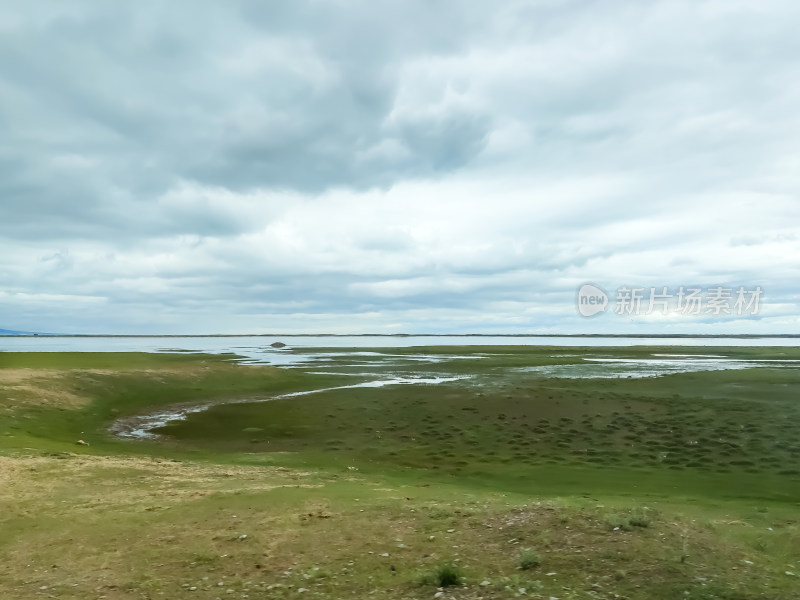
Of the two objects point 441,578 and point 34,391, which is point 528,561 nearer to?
point 441,578

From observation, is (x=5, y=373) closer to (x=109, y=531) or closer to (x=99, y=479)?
(x=99, y=479)

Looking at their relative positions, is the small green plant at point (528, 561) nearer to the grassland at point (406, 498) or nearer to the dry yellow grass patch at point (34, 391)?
the grassland at point (406, 498)

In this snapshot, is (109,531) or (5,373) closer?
(109,531)

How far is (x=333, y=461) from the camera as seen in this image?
21.3 m

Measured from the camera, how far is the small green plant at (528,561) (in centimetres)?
916

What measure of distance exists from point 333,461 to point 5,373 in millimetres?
31482

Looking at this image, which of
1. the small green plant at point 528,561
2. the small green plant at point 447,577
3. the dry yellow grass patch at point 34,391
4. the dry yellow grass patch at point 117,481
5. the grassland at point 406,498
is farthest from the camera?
the dry yellow grass patch at point 34,391

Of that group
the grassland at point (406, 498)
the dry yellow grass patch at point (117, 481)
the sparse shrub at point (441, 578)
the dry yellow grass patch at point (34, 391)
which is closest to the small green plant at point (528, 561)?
the grassland at point (406, 498)

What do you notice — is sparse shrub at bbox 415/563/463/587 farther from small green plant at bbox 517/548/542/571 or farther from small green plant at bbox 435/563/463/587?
small green plant at bbox 517/548/542/571

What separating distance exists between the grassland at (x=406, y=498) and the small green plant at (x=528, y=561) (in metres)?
0.02

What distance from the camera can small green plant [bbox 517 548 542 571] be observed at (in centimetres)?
916

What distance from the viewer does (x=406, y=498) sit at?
45.4 feet

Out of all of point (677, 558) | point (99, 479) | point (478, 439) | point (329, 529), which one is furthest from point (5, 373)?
point (677, 558)

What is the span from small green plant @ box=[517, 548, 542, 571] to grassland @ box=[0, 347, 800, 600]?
0.07 feet
